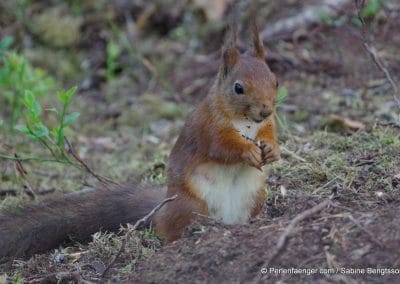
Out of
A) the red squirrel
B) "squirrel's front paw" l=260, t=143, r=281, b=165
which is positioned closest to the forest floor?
the red squirrel

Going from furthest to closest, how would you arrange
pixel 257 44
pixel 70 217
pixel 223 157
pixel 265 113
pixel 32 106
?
pixel 32 106
pixel 70 217
pixel 257 44
pixel 223 157
pixel 265 113

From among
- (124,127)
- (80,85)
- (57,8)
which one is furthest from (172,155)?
(57,8)

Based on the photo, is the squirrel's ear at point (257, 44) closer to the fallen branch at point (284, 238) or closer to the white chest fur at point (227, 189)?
the white chest fur at point (227, 189)

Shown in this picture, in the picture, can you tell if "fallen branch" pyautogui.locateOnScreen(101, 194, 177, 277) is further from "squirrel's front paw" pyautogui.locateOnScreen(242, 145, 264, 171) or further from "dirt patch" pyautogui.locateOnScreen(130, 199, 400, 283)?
"squirrel's front paw" pyautogui.locateOnScreen(242, 145, 264, 171)

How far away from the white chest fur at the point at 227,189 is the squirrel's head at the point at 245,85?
Answer: 0.29 meters

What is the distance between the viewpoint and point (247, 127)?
3.92 meters

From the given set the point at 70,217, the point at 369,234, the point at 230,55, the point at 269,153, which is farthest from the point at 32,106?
the point at 369,234

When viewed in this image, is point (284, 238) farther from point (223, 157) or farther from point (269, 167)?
point (269, 167)

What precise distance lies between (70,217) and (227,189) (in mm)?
965

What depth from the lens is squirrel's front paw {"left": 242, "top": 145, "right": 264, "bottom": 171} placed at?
3777 millimetres

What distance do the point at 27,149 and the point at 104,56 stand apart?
2325 millimetres

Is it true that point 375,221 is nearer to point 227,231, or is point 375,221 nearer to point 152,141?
point 227,231

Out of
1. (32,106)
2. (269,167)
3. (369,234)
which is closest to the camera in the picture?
(369,234)

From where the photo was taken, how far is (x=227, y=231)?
348 cm
